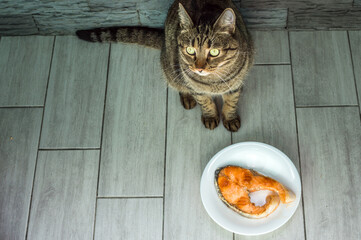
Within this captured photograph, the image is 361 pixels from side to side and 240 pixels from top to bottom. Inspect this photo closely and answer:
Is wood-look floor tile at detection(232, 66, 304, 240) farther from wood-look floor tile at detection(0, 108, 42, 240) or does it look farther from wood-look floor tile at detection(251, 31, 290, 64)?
wood-look floor tile at detection(0, 108, 42, 240)

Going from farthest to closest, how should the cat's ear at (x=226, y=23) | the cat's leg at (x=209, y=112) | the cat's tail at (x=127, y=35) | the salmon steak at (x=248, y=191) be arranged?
the cat's tail at (x=127, y=35), the cat's leg at (x=209, y=112), the salmon steak at (x=248, y=191), the cat's ear at (x=226, y=23)

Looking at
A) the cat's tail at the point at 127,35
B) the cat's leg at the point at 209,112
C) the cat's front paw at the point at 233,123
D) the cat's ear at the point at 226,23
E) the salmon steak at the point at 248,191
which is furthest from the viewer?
the cat's tail at the point at 127,35

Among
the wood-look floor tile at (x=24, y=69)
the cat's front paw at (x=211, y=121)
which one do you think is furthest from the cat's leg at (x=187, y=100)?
the wood-look floor tile at (x=24, y=69)

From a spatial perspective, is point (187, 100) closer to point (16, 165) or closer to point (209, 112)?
point (209, 112)

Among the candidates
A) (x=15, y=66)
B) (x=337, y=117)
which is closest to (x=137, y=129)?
(x=15, y=66)

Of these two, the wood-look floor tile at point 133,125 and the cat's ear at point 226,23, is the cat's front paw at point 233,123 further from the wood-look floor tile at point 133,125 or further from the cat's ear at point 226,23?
the cat's ear at point 226,23

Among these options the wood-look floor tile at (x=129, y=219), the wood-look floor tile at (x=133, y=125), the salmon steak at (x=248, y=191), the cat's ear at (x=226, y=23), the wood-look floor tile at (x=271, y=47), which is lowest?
the wood-look floor tile at (x=129, y=219)

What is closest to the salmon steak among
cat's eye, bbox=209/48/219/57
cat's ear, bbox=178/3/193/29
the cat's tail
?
cat's eye, bbox=209/48/219/57
